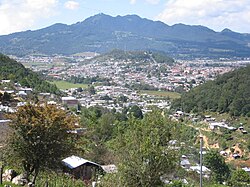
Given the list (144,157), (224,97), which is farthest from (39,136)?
(224,97)

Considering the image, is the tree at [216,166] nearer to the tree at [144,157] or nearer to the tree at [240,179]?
the tree at [240,179]

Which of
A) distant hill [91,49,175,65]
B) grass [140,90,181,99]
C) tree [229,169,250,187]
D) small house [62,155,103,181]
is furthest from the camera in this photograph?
distant hill [91,49,175,65]

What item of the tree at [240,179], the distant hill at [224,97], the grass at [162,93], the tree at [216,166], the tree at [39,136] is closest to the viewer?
the tree at [39,136]

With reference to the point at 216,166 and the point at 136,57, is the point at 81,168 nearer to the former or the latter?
the point at 216,166

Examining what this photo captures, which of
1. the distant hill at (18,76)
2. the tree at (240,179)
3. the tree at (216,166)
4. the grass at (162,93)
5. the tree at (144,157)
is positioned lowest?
the grass at (162,93)

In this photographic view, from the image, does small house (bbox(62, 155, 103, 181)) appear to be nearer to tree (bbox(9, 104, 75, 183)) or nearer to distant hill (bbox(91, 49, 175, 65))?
tree (bbox(9, 104, 75, 183))

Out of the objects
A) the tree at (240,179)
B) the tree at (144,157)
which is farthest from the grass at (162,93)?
the tree at (144,157)

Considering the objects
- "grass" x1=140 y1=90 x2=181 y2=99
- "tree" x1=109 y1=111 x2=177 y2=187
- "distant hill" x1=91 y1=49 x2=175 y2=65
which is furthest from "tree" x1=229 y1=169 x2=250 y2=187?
"distant hill" x1=91 y1=49 x2=175 y2=65
